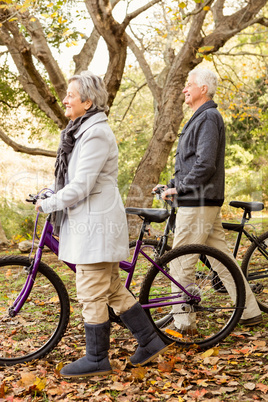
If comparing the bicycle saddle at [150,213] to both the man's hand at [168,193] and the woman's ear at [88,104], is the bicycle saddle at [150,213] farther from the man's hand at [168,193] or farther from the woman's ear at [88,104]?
the woman's ear at [88,104]

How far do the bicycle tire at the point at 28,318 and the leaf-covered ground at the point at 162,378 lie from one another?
0.43 feet

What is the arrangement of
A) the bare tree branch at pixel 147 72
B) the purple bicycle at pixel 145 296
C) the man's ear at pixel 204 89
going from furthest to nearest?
the bare tree branch at pixel 147 72 → the man's ear at pixel 204 89 → the purple bicycle at pixel 145 296

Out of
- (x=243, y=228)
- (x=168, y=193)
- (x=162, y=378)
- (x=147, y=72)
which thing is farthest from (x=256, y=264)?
(x=147, y=72)

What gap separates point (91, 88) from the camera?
3.00 m

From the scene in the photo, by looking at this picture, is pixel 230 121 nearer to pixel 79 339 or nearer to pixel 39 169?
pixel 39 169

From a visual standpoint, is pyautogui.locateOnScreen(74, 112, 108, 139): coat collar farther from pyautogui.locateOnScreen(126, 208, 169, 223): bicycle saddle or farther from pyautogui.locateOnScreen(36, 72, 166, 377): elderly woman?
pyautogui.locateOnScreen(126, 208, 169, 223): bicycle saddle

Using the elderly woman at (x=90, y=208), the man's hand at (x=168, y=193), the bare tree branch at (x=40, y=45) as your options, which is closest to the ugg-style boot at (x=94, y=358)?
the elderly woman at (x=90, y=208)

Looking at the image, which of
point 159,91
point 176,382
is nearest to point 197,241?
point 176,382

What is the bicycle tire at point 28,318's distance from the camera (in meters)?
3.31

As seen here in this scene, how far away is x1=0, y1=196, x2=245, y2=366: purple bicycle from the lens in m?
3.32

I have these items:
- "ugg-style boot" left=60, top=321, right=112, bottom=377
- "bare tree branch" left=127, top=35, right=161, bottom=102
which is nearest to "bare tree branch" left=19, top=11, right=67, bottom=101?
"bare tree branch" left=127, top=35, right=161, bottom=102

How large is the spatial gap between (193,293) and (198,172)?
3.17 feet

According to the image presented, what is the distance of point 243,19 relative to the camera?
9.32m

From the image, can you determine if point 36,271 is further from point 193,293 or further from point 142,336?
point 193,293
